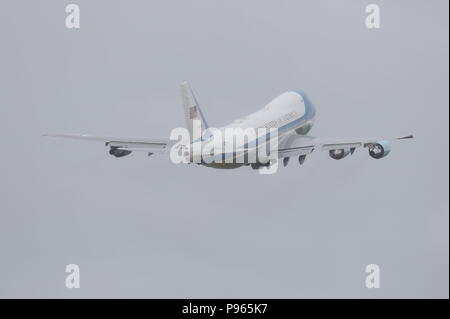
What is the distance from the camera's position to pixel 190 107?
386 ft

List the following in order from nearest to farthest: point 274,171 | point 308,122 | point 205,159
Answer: point 205,159 < point 274,171 < point 308,122

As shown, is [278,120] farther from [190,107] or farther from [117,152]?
[117,152]

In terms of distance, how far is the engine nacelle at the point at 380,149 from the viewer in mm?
121312

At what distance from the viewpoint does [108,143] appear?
122062 millimetres

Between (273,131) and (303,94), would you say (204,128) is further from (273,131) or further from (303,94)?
(303,94)

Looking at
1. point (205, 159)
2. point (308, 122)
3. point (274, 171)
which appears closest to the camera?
point (205, 159)

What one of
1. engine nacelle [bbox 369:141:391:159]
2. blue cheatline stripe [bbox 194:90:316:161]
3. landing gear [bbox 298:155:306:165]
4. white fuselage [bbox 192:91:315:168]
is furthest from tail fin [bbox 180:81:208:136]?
engine nacelle [bbox 369:141:391:159]

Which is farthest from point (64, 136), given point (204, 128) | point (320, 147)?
point (320, 147)

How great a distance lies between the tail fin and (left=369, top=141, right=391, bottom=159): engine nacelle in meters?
14.8

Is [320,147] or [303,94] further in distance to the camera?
[303,94]

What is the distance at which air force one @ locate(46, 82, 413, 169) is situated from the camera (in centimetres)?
11506

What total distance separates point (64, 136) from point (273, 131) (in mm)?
17878

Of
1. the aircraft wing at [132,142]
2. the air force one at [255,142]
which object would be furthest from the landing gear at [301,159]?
the aircraft wing at [132,142]

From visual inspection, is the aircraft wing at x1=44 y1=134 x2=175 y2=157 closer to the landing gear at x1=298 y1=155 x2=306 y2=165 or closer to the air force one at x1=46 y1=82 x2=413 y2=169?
the air force one at x1=46 y1=82 x2=413 y2=169
